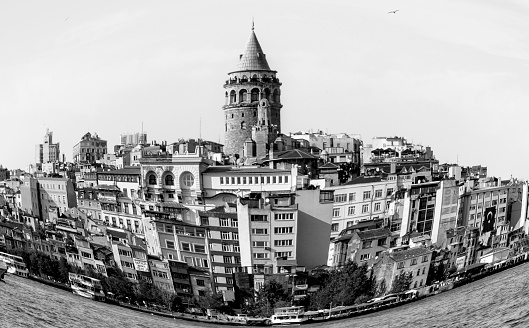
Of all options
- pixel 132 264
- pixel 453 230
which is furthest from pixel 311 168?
pixel 132 264

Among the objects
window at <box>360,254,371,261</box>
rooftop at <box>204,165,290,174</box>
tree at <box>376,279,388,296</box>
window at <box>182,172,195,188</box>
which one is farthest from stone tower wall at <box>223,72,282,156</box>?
tree at <box>376,279,388,296</box>

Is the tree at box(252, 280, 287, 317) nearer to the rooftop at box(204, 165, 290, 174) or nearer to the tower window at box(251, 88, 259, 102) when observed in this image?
the rooftop at box(204, 165, 290, 174)

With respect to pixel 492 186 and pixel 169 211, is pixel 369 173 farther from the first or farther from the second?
pixel 169 211

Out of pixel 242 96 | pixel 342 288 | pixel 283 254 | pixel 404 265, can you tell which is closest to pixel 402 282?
→ pixel 404 265

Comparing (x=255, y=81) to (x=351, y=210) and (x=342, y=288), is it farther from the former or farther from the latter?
(x=342, y=288)

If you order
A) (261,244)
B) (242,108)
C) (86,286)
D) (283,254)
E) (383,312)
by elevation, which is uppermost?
(242,108)
